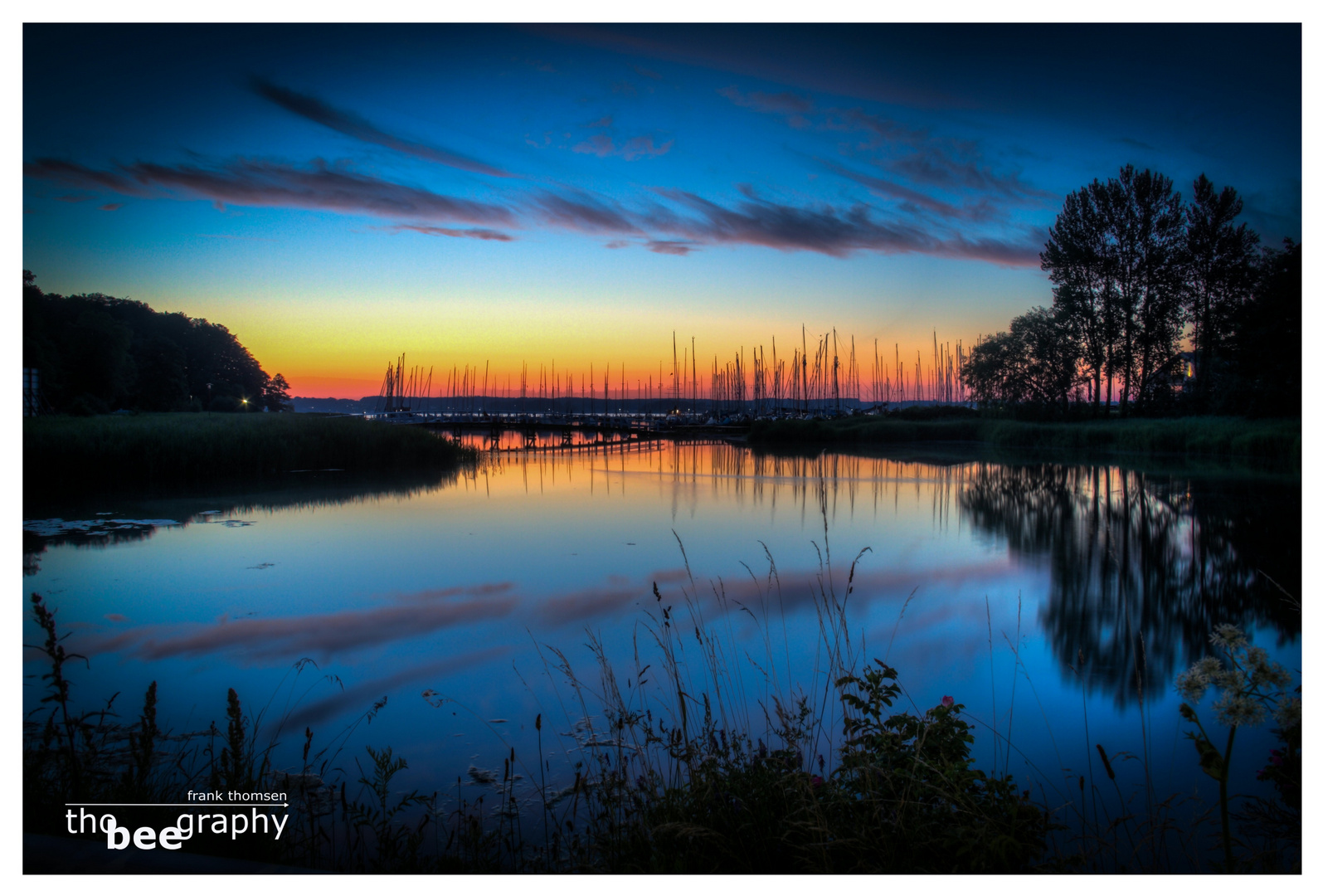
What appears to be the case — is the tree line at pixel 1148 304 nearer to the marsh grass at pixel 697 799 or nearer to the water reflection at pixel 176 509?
the marsh grass at pixel 697 799

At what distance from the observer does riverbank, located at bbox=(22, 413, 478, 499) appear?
12.9 m

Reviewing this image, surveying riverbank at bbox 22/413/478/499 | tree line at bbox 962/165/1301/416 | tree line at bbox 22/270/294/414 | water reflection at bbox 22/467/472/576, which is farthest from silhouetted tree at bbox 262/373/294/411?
tree line at bbox 962/165/1301/416

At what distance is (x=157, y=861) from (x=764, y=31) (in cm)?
528

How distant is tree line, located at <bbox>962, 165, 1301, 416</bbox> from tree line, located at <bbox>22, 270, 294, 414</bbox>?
18930 millimetres

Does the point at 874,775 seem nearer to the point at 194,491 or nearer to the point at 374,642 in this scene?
the point at 374,642

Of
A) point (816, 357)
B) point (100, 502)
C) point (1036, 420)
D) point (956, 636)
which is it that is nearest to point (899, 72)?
point (956, 636)

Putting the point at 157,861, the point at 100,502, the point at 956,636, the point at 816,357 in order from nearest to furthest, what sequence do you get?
the point at 157,861, the point at 956,636, the point at 100,502, the point at 816,357

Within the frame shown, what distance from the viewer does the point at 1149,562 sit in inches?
329

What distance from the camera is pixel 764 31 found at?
13.9ft

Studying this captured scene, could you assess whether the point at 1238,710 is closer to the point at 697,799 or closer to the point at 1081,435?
the point at 697,799

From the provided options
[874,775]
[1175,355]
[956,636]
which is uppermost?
[1175,355]

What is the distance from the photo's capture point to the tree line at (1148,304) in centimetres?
1709

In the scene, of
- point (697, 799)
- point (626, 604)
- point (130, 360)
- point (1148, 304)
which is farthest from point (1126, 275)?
point (130, 360)

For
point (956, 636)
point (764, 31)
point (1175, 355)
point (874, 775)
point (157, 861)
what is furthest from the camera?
point (1175, 355)
